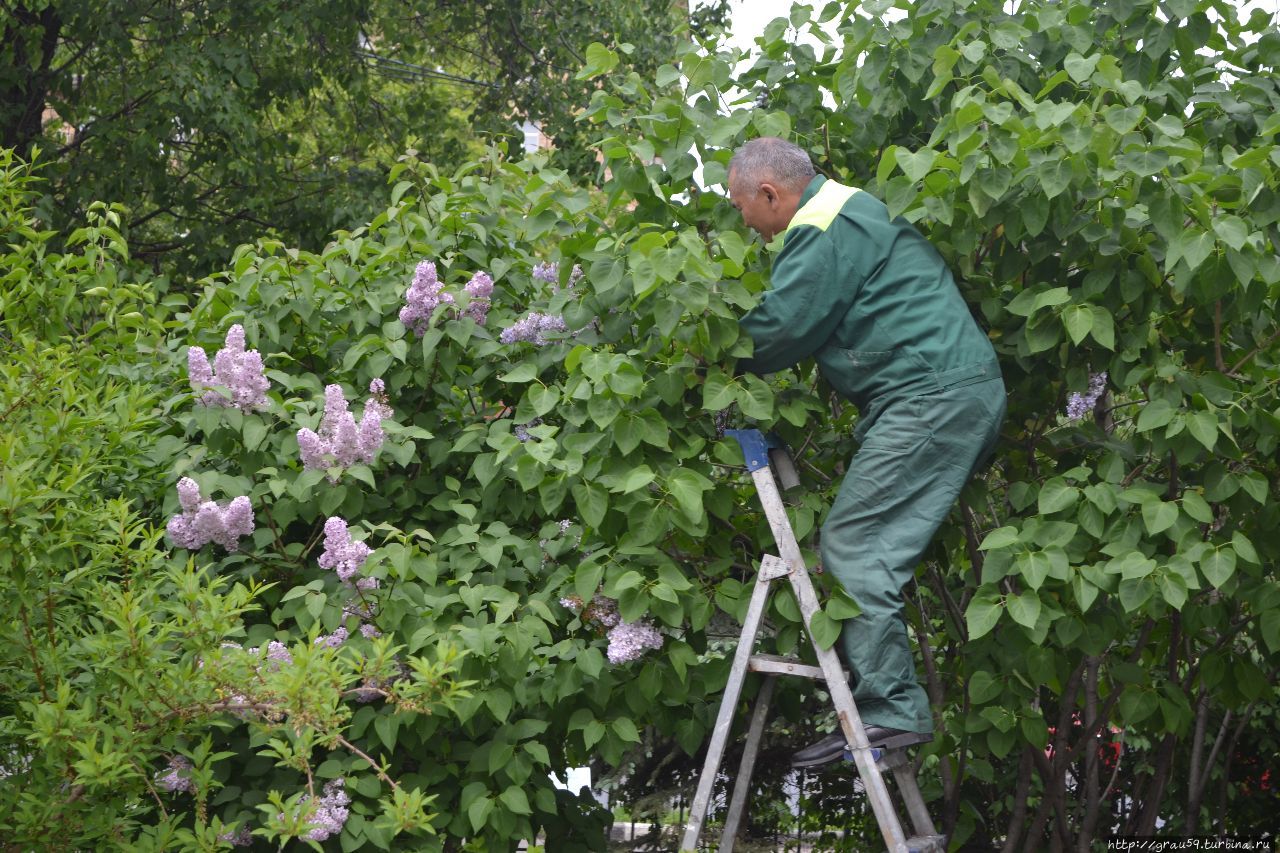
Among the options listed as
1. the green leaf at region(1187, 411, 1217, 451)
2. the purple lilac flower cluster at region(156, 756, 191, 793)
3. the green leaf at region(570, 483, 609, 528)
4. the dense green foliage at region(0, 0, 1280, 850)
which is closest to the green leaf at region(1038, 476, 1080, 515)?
the dense green foliage at region(0, 0, 1280, 850)

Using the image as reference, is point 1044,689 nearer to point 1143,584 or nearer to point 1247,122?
point 1143,584

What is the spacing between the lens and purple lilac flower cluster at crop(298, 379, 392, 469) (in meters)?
4.03

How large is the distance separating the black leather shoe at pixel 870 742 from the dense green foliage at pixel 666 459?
264 mm

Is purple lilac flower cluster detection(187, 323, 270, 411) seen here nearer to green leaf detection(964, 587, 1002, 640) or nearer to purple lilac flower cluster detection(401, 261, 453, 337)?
purple lilac flower cluster detection(401, 261, 453, 337)

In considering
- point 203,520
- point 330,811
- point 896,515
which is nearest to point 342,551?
point 203,520

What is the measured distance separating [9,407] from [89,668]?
0.69 metres

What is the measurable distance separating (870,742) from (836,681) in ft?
0.61

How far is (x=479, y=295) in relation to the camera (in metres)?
4.48

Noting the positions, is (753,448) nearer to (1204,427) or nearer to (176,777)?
(1204,427)

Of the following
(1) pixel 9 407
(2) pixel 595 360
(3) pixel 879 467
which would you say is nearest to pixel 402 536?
(2) pixel 595 360

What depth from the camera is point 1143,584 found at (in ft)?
11.5

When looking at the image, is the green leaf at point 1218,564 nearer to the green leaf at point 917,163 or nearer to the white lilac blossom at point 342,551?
the green leaf at point 917,163

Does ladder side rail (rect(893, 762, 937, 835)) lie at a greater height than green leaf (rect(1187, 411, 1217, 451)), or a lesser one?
lesser

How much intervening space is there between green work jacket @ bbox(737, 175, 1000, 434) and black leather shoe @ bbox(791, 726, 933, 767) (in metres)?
0.88
